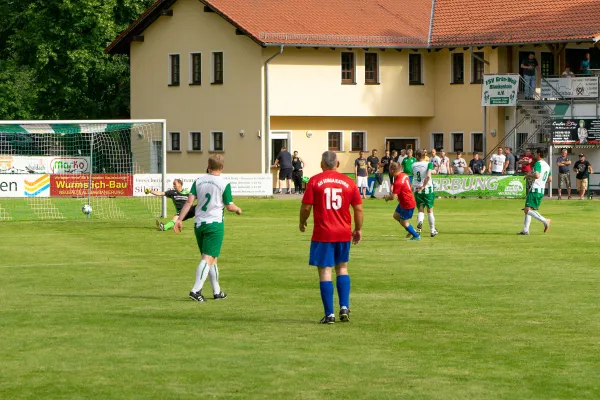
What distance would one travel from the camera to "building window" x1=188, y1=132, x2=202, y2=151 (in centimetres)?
5637

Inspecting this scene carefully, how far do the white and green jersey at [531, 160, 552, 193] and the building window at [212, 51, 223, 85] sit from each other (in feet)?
94.0

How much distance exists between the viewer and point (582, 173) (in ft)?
153

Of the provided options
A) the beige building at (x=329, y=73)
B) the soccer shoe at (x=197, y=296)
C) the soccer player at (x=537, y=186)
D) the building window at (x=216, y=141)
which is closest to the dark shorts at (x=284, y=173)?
the beige building at (x=329, y=73)

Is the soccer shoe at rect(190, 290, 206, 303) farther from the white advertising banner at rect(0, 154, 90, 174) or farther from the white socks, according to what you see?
the white advertising banner at rect(0, 154, 90, 174)

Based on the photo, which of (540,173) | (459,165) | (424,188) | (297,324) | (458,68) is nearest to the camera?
(297,324)

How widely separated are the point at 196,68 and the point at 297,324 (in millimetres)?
42911

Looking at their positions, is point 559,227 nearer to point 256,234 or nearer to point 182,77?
point 256,234

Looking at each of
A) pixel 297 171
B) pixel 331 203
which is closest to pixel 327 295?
pixel 331 203

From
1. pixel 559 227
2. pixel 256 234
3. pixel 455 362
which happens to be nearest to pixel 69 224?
pixel 256 234

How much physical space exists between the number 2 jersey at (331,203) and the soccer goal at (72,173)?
65.7 feet

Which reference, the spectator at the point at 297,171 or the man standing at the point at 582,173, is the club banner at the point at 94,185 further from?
the man standing at the point at 582,173

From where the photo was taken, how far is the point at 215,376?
10.9 metres

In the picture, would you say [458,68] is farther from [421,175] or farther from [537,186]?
[421,175]

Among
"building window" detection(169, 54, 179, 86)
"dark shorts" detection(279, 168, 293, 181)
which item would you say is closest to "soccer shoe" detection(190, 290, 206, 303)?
"dark shorts" detection(279, 168, 293, 181)
